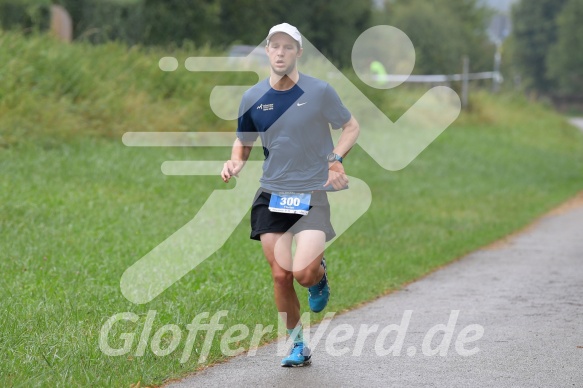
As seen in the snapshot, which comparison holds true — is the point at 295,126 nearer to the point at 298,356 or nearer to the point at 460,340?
the point at 298,356

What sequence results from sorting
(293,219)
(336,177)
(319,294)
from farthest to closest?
(319,294)
(293,219)
(336,177)

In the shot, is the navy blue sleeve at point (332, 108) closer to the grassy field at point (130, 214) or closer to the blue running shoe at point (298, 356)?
the blue running shoe at point (298, 356)

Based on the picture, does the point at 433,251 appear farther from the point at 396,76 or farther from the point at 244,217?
the point at 396,76

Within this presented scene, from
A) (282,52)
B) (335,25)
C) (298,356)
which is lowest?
(298,356)

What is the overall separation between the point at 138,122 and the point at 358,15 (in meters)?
39.6

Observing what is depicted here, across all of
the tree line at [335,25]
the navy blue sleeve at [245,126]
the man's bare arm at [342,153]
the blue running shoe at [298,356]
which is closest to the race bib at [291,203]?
the man's bare arm at [342,153]

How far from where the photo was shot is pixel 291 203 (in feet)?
22.6

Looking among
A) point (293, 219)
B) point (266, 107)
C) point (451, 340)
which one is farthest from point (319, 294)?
point (266, 107)

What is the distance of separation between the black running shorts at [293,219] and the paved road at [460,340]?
903 millimetres

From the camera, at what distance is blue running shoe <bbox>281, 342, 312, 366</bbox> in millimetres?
6957

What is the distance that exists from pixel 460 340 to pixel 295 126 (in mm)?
2180

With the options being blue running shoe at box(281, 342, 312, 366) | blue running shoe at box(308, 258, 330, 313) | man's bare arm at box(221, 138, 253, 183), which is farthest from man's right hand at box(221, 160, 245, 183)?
blue running shoe at box(281, 342, 312, 366)

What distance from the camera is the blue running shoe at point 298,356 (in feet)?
22.8

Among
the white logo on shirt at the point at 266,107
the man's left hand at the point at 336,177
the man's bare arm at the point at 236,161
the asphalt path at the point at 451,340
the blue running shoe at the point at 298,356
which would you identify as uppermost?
the white logo on shirt at the point at 266,107
